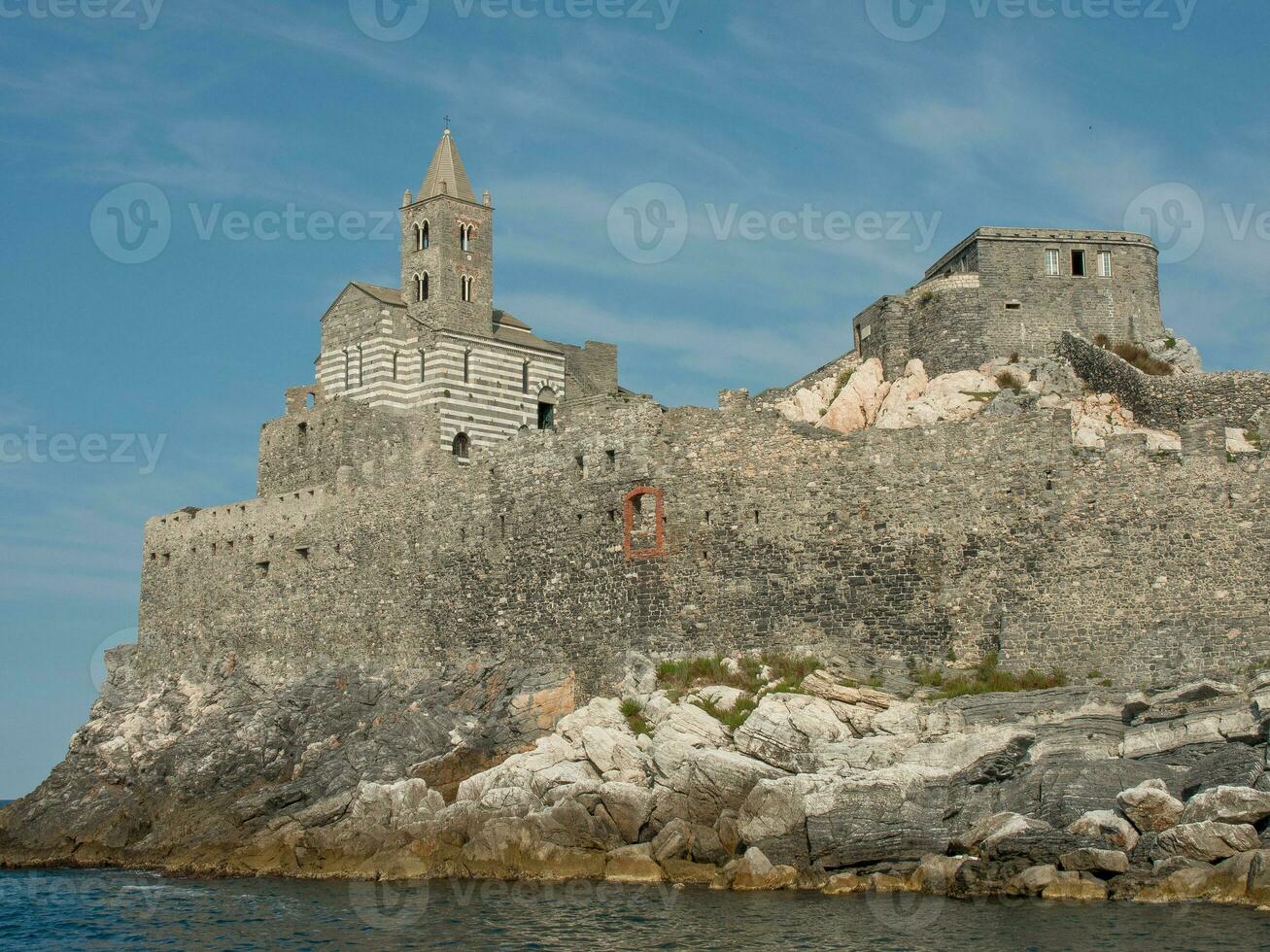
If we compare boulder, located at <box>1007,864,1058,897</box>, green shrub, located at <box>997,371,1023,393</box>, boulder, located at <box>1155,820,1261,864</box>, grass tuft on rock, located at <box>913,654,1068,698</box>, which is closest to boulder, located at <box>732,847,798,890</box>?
boulder, located at <box>1007,864,1058,897</box>

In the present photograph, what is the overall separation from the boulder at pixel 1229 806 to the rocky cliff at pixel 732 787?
3 cm

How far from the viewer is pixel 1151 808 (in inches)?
958

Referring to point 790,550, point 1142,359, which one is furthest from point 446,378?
point 1142,359

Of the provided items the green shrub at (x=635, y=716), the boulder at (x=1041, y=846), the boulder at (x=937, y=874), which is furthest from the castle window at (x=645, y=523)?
the boulder at (x=1041, y=846)

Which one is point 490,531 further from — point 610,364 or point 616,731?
point 610,364

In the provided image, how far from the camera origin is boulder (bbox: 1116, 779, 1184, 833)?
24.3 m

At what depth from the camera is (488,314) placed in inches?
1848

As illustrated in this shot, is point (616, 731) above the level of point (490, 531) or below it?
below

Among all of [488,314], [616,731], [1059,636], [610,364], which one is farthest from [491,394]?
[1059,636]

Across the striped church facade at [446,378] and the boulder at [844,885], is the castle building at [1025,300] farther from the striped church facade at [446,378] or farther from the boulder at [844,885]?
the boulder at [844,885]

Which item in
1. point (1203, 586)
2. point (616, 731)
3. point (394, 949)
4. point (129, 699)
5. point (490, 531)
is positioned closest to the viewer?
point (394, 949)

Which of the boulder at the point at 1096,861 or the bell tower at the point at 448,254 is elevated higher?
the bell tower at the point at 448,254

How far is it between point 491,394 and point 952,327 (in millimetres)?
13369

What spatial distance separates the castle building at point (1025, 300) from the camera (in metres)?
38.4
